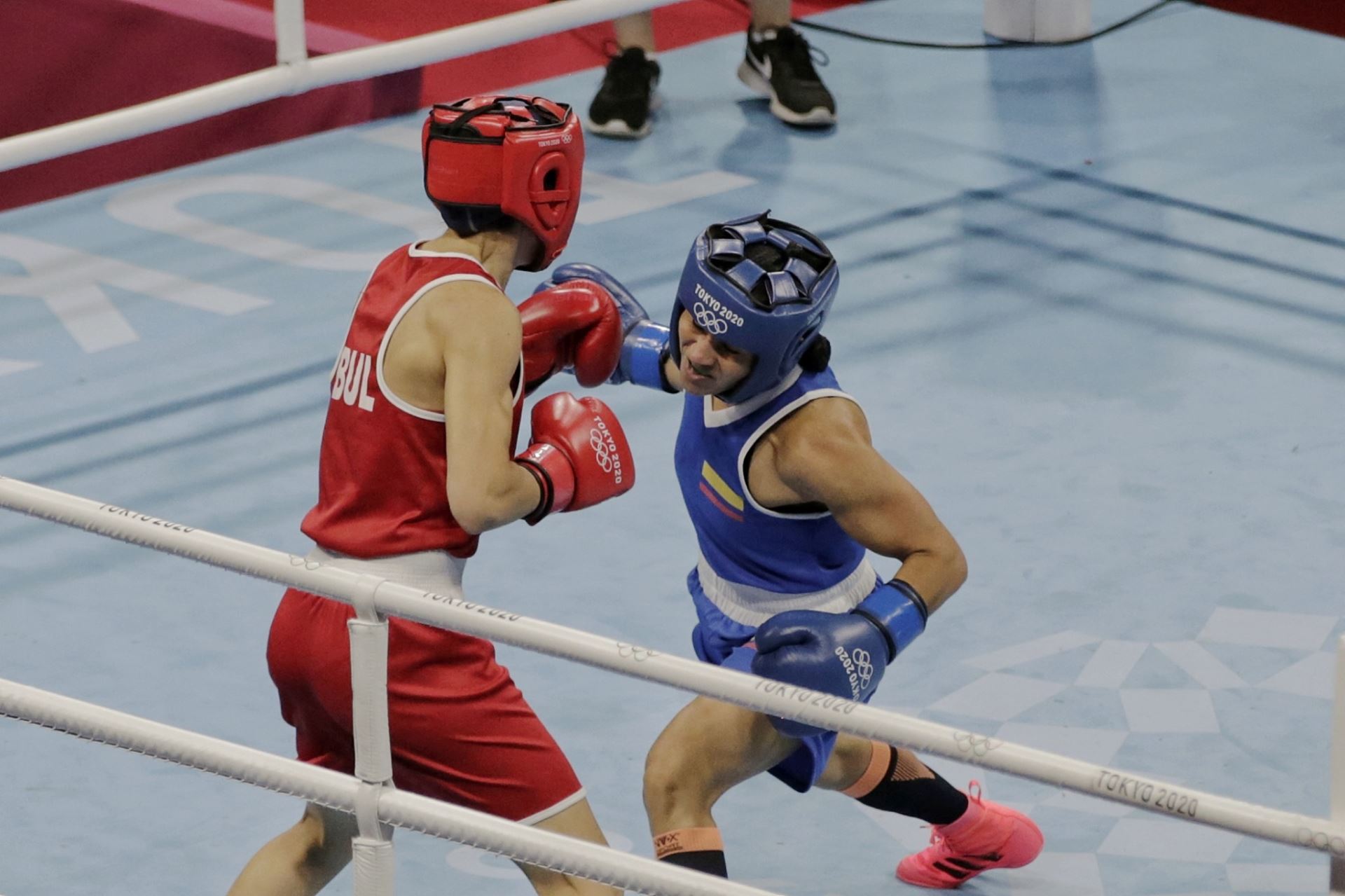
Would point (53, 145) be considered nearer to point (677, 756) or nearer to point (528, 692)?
point (528, 692)

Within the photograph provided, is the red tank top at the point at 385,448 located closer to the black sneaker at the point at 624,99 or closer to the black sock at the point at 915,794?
the black sock at the point at 915,794

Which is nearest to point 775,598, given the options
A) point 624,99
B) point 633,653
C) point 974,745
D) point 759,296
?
point 759,296

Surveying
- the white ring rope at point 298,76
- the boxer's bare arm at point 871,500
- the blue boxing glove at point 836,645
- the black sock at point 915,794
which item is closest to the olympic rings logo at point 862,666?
the blue boxing glove at point 836,645

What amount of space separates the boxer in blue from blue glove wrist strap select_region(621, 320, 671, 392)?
12 cm

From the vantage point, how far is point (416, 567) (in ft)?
9.23

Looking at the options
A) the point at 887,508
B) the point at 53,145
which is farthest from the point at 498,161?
the point at 53,145

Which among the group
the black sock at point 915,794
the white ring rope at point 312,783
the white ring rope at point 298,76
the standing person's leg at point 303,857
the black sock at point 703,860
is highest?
the white ring rope at point 312,783

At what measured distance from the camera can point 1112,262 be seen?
5918 mm

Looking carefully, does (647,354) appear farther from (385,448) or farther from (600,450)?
(385,448)

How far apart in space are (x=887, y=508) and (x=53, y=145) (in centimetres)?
278

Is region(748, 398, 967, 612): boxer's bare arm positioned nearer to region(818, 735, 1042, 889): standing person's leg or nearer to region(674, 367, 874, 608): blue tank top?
region(674, 367, 874, 608): blue tank top

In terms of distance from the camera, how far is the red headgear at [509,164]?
9.41 ft

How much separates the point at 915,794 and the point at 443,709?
926mm

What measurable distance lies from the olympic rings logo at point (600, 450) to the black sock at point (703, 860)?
58 centimetres
